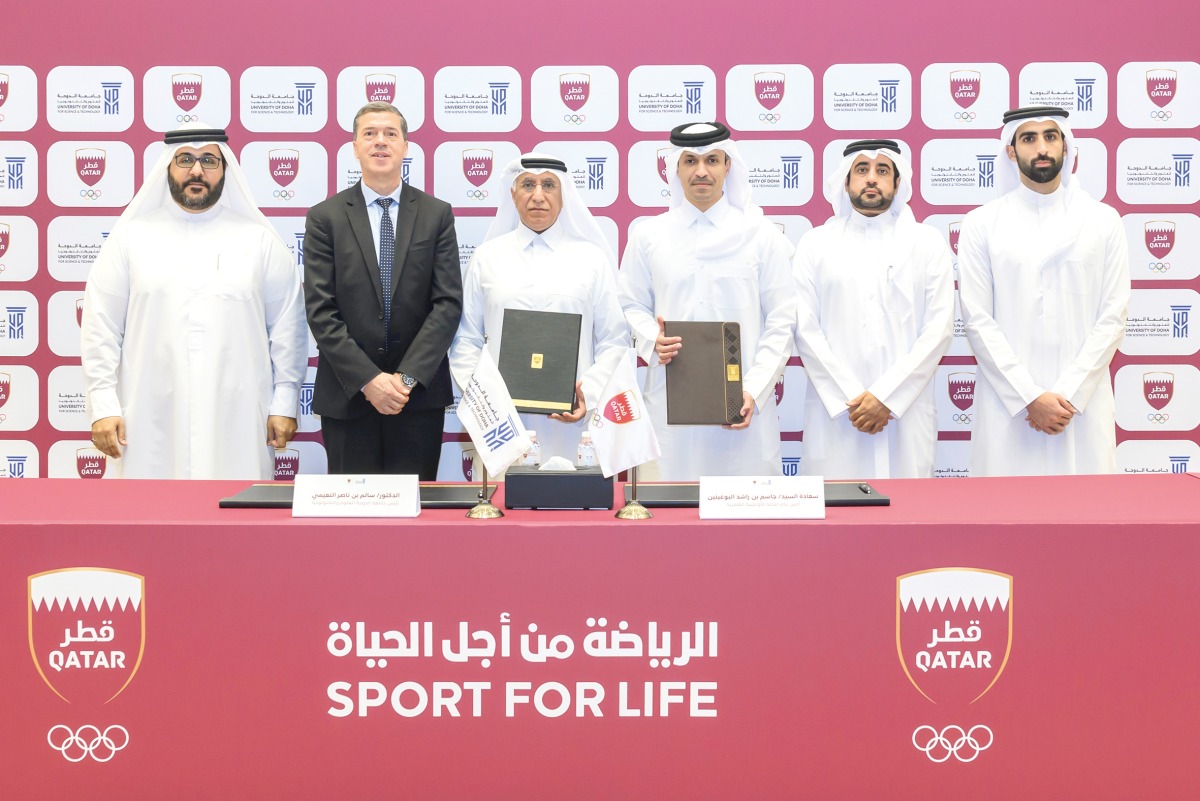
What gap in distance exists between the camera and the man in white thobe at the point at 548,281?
13.1 ft

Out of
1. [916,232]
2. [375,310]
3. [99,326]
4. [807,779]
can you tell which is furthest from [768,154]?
[807,779]

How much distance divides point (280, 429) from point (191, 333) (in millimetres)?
502

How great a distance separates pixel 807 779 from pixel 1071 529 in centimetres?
75

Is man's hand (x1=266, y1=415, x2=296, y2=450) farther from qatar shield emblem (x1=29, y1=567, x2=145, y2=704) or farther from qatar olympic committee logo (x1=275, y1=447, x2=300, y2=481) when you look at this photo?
qatar shield emblem (x1=29, y1=567, x2=145, y2=704)

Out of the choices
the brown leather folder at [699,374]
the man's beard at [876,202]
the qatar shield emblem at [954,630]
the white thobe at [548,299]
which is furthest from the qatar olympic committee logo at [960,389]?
the qatar shield emblem at [954,630]

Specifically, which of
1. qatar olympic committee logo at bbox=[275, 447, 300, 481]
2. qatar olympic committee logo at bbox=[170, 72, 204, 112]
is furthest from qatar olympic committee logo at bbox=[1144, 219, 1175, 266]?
qatar olympic committee logo at bbox=[170, 72, 204, 112]

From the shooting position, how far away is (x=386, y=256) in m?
3.97

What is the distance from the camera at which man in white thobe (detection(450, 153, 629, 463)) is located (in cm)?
399

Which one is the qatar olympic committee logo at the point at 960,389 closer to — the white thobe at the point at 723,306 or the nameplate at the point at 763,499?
the white thobe at the point at 723,306

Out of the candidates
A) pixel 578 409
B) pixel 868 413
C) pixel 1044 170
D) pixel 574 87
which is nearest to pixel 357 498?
pixel 578 409

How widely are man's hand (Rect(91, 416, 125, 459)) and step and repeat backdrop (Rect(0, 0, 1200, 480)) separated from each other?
3.77 ft

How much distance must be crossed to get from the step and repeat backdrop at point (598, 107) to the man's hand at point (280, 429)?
0.83 meters

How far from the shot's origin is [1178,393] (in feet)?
15.6

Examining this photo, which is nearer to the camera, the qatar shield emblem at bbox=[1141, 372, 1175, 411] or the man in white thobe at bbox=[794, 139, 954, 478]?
the man in white thobe at bbox=[794, 139, 954, 478]
